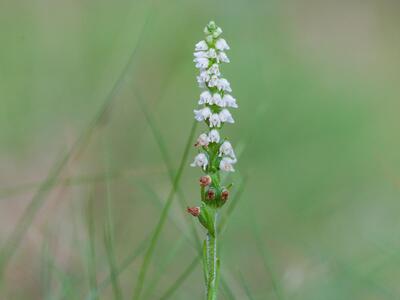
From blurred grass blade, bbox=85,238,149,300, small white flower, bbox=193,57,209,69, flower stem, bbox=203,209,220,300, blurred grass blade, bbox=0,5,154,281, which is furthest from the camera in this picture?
blurred grass blade, bbox=0,5,154,281

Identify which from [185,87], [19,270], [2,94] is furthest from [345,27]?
[19,270]

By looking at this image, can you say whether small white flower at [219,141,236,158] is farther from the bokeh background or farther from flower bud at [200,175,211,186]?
the bokeh background

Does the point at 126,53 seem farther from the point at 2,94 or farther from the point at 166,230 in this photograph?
the point at 166,230

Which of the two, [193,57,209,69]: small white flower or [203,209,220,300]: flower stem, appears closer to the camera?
[203,209,220,300]: flower stem

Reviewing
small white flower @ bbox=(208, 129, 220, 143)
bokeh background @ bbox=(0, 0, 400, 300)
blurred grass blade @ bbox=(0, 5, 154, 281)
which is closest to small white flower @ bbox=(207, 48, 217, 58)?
small white flower @ bbox=(208, 129, 220, 143)

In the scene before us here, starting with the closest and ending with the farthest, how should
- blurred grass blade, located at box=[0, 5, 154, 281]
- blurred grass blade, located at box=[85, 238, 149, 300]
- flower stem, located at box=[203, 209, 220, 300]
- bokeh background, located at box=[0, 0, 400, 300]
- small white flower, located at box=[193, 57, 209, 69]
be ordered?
flower stem, located at box=[203, 209, 220, 300], small white flower, located at box=[193, 57, 209, 69], blurred grass blade, located at box=[85, 238, 149, 300], blurred grass blade, located at box=[0, 5, 154, 281], bokeh background, located at box=[0, 0, 400, 300]

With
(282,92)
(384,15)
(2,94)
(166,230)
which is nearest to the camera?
(166,230)
